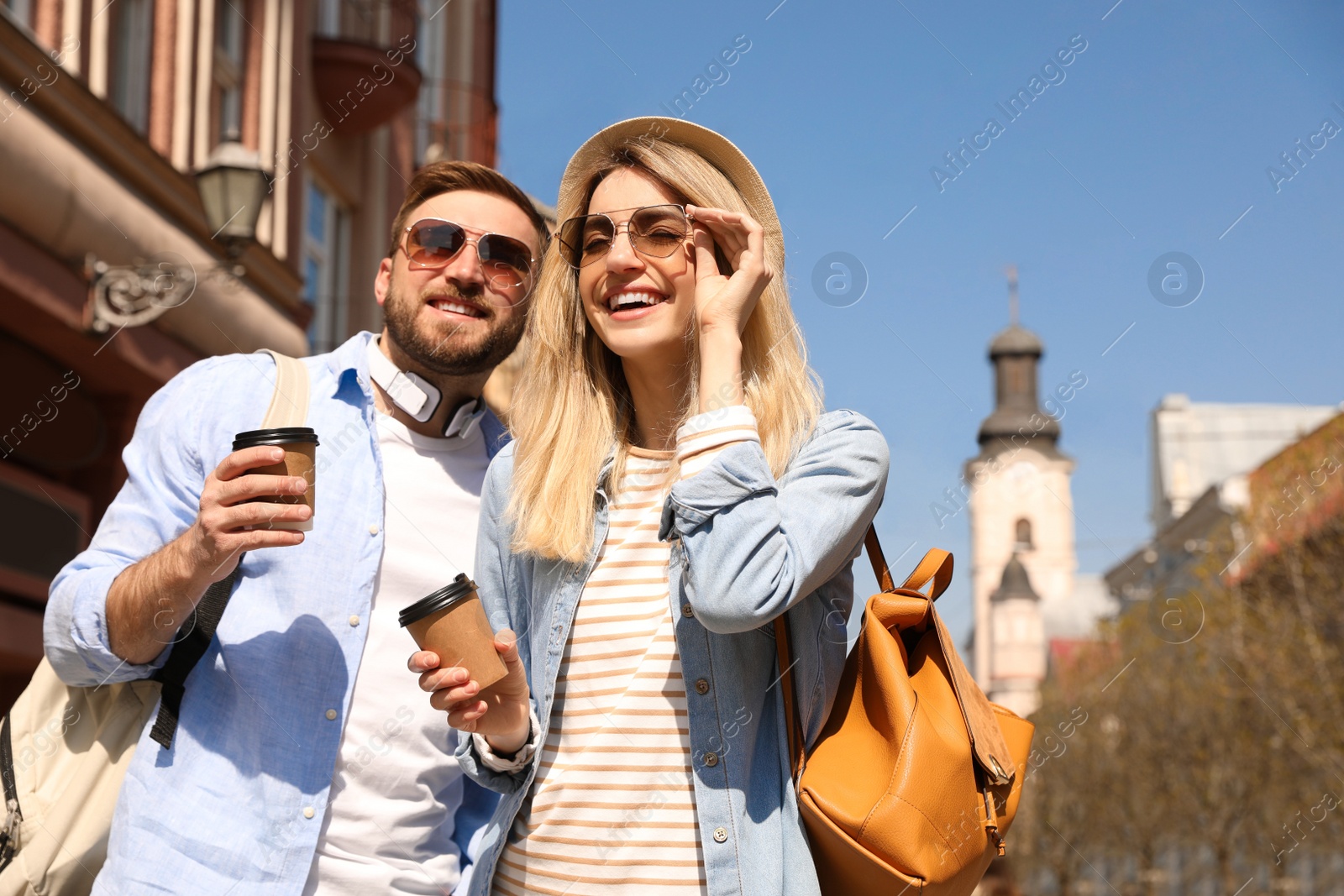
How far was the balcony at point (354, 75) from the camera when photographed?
14008 millimetres

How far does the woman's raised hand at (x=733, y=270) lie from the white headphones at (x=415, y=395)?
3.70ft

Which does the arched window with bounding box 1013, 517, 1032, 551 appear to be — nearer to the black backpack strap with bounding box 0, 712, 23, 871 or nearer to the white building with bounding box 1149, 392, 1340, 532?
the white building with bounding box 1149, 392, 1340, 532

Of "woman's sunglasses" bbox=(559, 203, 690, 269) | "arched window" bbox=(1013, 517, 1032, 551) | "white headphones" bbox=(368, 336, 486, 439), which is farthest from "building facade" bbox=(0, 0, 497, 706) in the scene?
"arched window" bbox=(1013, 517, 1032, 551)

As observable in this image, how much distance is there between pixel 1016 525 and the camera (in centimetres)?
9550

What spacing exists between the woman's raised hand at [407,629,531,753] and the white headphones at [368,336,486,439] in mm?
1151

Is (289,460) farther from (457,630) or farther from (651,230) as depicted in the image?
(651,230)

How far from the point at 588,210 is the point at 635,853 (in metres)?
1.34

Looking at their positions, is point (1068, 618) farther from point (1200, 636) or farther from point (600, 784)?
point (600, 784)

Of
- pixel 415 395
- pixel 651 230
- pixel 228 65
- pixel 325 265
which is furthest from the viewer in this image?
pixel 325 265

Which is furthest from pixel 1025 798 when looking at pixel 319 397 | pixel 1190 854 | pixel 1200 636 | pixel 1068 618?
pixel 1068 618

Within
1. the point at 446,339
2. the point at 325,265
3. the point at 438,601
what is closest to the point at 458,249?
the point at 446,339

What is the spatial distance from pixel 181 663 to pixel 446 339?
1083mm

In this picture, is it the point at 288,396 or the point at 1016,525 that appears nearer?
the point at 288,396

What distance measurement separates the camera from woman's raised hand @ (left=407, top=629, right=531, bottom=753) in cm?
238
